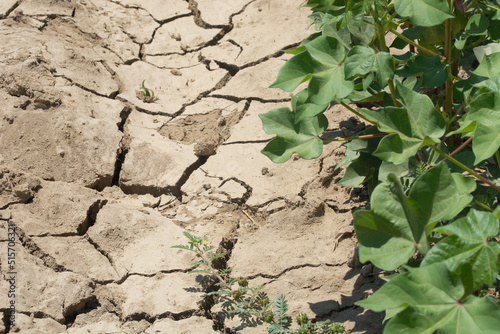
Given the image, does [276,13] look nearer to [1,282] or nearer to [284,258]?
[284,258]

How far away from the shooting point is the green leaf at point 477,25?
1.71 metres

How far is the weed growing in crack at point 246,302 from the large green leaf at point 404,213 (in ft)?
1.92

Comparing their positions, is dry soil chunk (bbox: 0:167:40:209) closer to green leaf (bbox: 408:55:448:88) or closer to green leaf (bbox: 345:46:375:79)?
green leaf (bbox: 345:46:375:79)

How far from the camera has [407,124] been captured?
1381 mm

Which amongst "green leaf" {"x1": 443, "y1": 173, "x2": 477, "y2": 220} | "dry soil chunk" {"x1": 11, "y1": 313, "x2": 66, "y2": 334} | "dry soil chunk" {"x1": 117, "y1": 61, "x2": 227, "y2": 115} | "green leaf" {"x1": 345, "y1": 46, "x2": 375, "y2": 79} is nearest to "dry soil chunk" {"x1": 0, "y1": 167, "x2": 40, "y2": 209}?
"dry soil chunk" {"x1": 11, "y1": 313, "x2": 66, "y2": 334}

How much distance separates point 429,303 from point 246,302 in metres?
0.94

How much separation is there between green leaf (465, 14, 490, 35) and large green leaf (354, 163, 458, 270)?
31.6 inches

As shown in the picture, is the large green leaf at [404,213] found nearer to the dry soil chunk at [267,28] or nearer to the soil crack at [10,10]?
the dry soil chunk at [267,28]

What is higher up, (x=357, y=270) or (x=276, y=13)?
(x=276, y=13)

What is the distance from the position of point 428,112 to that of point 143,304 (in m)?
1.31

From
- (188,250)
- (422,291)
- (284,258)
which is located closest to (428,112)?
(422,291)

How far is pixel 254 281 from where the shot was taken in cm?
201

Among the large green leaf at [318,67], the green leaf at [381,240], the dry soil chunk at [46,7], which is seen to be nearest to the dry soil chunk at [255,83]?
the dry soil chunk at [46,7]

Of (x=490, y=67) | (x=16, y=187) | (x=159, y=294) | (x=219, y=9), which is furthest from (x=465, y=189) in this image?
(x=219, y=9)
